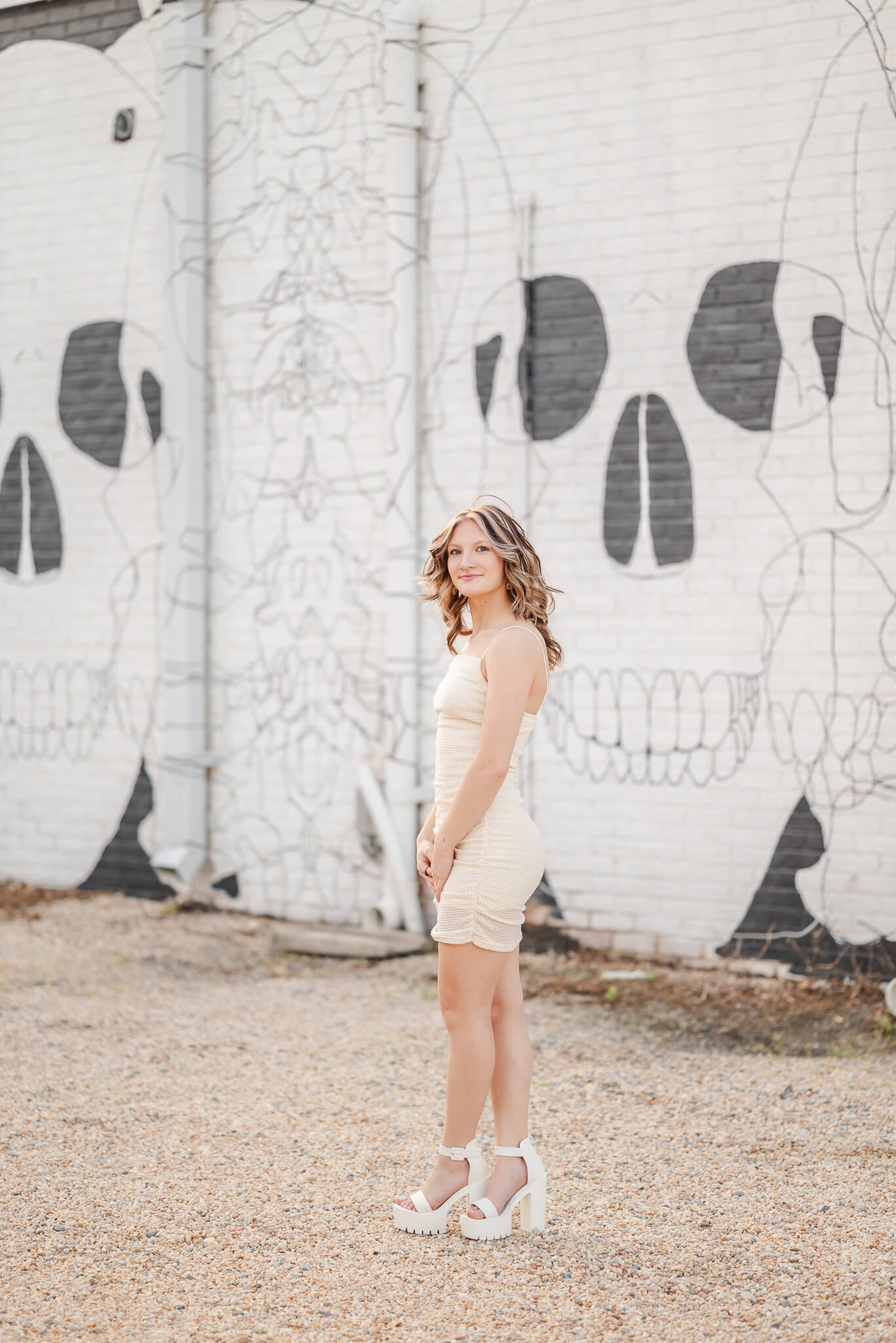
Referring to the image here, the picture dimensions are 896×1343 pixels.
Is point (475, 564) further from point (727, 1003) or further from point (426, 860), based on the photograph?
point (727, 1003)

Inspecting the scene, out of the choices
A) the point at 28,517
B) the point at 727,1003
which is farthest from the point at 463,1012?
the point at 28,517

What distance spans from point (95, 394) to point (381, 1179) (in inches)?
209

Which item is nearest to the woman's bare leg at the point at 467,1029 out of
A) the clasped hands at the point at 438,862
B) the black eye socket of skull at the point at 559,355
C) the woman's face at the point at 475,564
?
the clasped hands at the point at 438,862

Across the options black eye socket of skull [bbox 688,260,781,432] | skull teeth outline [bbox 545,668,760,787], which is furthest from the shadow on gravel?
black eye socket of skull [bbox 688,260,781,432]

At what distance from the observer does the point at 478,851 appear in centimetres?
316

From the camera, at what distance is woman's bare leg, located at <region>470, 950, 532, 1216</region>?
10.6 ft

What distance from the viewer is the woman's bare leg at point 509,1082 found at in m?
3.23

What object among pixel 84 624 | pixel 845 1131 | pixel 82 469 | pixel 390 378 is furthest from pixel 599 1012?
pixel 82 469

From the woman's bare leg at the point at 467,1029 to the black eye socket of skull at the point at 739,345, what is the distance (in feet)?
11.4

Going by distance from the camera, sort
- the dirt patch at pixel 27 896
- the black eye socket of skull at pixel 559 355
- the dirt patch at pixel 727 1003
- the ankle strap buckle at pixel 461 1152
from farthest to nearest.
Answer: the dirt patch at pixel 27 896 → the black eye socket of skull at pixel 559 355 → the dirt patch at pixel 727 1003 → the ankle strap buckle at pixel 461 1152

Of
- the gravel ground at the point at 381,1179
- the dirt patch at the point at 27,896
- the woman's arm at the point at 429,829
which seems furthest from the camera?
the dirt patch at the point at 27,896

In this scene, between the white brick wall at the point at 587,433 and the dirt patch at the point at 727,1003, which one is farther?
the white brick wall at the point at 587,433

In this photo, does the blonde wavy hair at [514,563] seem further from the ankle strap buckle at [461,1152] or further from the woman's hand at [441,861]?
the ankle strap buckle at [461,1152]

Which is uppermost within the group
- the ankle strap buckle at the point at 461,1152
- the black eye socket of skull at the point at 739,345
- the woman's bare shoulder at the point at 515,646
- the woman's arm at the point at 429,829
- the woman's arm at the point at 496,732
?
the black eye socket of skull at the point at 739,345
